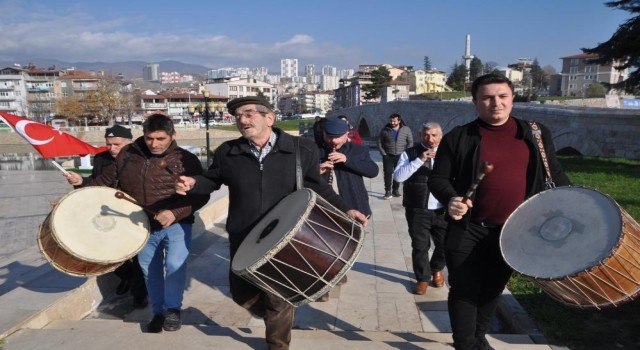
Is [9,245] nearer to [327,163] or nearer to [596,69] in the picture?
[327,163]

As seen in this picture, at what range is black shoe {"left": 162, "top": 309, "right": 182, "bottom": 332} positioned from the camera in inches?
138

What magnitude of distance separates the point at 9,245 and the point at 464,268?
9854 mm

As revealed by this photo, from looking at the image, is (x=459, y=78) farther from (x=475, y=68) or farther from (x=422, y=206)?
(x=422, y=206)

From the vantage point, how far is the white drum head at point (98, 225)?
337 centimetres

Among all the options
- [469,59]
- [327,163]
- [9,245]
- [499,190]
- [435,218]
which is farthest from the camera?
[469,59]

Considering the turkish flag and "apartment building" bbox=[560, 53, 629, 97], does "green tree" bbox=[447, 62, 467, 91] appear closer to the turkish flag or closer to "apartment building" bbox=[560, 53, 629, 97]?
"apartment building" bbox=[560, 53, 629, 97]

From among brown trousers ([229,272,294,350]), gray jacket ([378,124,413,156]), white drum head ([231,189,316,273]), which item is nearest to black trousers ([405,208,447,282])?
brown trousers ([229,272,294,350])

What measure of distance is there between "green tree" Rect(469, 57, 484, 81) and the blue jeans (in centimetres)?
8726

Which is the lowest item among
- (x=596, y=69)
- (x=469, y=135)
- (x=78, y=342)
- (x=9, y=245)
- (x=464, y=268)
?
(x=9, y=245)

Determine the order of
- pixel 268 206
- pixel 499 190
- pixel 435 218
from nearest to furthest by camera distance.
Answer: pixel 499 190, pixel 268 206, pixel 435 218

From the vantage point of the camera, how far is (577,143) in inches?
674

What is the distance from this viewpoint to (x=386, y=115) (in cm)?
4256

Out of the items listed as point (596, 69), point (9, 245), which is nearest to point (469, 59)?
point (596, 69)

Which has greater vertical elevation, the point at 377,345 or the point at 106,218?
the point at 106,218
